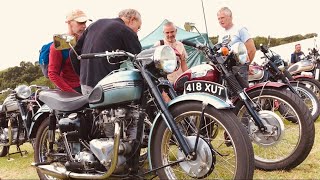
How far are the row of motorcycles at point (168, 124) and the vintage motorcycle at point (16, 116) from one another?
1926mm

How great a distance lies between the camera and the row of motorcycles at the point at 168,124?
2.68m

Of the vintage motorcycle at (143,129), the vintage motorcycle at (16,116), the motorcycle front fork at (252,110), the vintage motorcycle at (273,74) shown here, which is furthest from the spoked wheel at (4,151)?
the motorcycle front fork at (252,110)

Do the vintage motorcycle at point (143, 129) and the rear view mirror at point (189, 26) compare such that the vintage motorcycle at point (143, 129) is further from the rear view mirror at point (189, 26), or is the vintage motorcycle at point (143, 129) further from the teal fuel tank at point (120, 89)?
the rear view mirror at point (189, 26)

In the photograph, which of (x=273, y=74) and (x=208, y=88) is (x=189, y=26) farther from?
(x=273, y=74)

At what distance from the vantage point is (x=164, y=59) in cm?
285

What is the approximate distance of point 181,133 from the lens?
2684 mm

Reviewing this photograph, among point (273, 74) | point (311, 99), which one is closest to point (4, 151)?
point (273, 74)

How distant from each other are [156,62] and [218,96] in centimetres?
49

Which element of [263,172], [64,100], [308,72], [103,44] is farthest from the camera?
[308,72]

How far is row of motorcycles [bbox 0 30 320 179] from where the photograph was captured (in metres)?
2.68

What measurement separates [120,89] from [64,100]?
71 centimetres

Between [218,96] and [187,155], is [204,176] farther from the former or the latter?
[218,96]

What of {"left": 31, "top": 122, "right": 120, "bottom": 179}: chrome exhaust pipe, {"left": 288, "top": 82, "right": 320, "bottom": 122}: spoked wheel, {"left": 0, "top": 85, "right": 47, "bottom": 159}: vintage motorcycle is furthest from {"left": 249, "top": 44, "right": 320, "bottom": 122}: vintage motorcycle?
{"left": 0, "top": 85, "right": 47, "bottom": 159}: vintage motorcycle

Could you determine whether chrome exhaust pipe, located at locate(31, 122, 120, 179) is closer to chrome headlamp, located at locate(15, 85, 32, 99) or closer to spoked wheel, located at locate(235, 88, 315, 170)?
spoked wheel, located at locate(235, 88, 315, 170)
